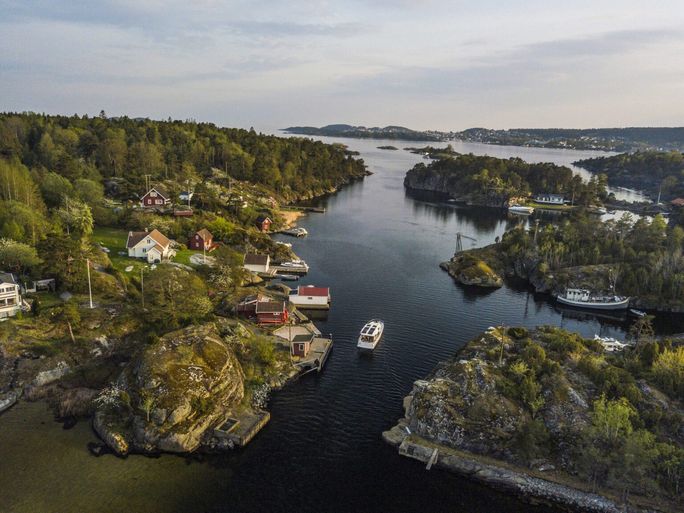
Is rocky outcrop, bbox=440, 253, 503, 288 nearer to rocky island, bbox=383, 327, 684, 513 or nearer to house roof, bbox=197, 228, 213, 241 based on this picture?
rocky island, bbox=383, 327, 684, 513

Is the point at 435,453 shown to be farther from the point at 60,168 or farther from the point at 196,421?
the point at 60,168

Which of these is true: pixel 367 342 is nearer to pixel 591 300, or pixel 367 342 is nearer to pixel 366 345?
pixel 366 345

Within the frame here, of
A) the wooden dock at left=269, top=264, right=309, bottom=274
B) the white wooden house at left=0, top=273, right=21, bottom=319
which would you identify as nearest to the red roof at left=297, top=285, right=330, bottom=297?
the wooden dock at left=269, top=264, right=309, bottom=274

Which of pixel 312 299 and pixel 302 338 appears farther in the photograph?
pixel 312 299

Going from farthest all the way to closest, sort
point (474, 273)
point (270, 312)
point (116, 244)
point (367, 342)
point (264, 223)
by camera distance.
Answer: point (264, 223) → point (474, 273) → point (116, 244) → point (270, 312) → point (367, 342)

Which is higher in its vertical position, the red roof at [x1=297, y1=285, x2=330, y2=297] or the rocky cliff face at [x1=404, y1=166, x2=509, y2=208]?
the rocky cliff face at [x1=404, y1=166, x2=509, y2=208]

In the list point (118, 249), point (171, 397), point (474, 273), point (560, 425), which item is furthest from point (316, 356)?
point (118, 249)

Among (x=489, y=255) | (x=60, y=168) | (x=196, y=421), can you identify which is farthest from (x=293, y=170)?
(x=196, y=421)
